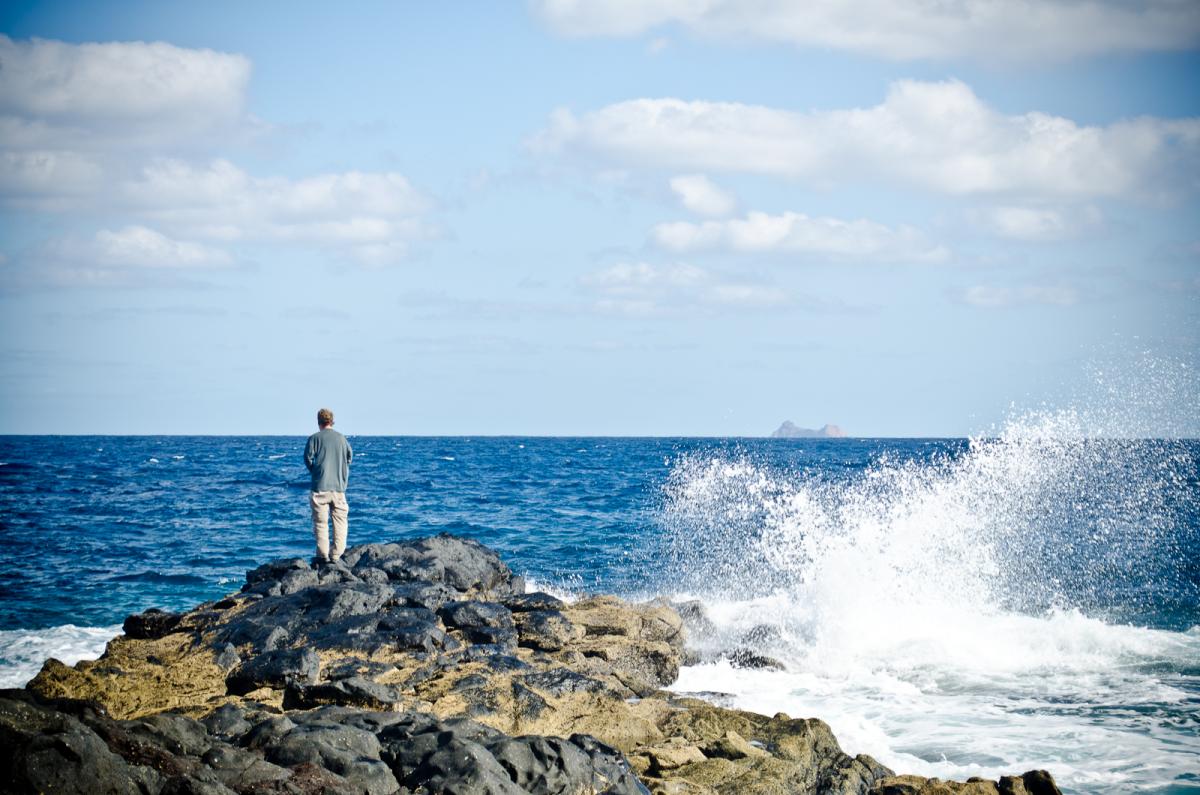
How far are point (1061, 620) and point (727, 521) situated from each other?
48.1 feet

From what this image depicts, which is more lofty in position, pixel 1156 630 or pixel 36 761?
pixel 36 761

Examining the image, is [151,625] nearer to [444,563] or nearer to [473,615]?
[473,615]

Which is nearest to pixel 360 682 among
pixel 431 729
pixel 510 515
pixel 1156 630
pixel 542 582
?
pixel 431 729

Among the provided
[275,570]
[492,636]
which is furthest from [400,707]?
[275,570]

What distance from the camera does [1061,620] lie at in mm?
16141

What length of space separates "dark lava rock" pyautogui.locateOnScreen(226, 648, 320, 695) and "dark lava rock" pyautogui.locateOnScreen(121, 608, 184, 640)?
9.42 ft

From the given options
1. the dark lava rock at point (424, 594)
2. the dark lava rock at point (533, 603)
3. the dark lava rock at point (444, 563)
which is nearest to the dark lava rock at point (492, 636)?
the dark lava rock at point (424, 594)

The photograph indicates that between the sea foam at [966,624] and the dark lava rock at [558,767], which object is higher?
the dark lava rock at [558,767]

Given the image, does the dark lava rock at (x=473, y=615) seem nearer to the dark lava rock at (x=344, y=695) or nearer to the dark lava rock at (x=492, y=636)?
the dark lava rock at (x=492, y=636)

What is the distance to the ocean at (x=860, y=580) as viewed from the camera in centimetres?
1093

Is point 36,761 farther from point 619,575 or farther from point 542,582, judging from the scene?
point 619,575

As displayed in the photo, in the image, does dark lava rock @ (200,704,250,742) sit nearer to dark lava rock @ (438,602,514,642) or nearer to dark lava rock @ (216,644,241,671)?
dark lava rock @ (216,644,241,671)

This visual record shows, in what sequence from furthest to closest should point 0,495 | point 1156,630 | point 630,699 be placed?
point 0,495, point 1156,630, point 630,699

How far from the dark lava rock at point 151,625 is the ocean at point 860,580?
1763mm
